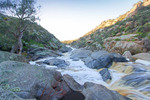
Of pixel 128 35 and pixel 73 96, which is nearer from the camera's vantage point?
pixel 73 96

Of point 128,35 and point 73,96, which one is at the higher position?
point 128,35

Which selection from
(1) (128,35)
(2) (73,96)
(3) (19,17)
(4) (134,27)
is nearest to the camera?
(2) (73,96)

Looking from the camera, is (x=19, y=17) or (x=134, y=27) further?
(x=134, y=27)

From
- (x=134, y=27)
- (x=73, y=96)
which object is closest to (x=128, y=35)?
(x=134, y=27)

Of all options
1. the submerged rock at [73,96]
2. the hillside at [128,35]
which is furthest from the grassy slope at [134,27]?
the submerged rock at [73,96]

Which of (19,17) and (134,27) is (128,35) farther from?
(19,17)

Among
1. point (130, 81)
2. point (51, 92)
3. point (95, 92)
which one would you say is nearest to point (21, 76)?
point (51, 92)

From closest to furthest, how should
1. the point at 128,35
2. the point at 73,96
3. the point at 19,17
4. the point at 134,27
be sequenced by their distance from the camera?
the point at 73,96, the point at 19,17, the point at 128,35, the point at 134,27

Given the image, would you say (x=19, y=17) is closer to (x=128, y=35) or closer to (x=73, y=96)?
(x=73, y=96)

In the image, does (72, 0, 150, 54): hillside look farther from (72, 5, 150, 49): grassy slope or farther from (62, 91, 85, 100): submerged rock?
(62, 91, 85, 100): submerged rock

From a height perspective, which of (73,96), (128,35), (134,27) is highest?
(134,27)

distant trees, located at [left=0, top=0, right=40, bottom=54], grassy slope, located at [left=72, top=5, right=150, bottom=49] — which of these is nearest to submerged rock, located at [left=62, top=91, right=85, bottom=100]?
distant trees, located at [left=0, top=0, right=40, bottom=54]

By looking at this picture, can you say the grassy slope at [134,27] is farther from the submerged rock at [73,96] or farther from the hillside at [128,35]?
the submerged rock at [73,96]

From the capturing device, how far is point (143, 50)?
42.2 feet
